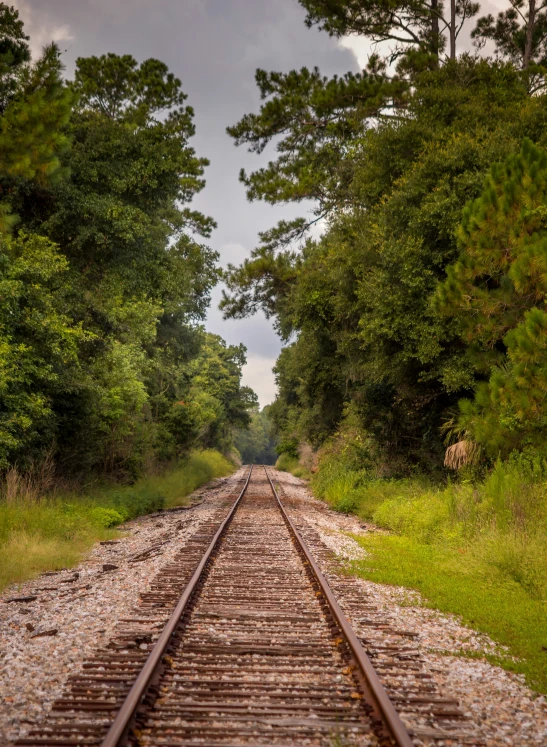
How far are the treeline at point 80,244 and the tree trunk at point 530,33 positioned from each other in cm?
1223

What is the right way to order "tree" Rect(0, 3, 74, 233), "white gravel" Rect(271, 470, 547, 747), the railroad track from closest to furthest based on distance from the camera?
the railroad track < "white gravel" Rect(271, 470, 547, 747) < "tree" Rect(0, 3, 74, 233)

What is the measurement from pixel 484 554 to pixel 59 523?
8150 mm

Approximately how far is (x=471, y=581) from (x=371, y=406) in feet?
34.5

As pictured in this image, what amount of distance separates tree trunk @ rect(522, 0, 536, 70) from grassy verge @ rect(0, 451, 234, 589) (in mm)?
19892

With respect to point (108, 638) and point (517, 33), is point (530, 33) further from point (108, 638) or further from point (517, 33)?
point (108, 638)

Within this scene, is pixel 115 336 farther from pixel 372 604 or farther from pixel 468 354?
pixel 372 604

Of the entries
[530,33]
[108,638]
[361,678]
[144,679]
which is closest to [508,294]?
[361,678]

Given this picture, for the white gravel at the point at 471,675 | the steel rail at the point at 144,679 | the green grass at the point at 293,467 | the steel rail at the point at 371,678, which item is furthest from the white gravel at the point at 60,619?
the green grass at the point at 293,467

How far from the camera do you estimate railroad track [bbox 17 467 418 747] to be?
11.6 ft

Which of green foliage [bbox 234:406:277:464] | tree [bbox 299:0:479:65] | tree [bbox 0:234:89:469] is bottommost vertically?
green foliage [bbox 234:406:277:464]

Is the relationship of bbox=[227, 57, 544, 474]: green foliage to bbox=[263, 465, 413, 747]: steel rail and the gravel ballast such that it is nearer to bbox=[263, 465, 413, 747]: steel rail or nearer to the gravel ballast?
the gravel ballast

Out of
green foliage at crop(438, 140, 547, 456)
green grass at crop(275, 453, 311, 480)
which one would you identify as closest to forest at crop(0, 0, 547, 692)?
green foliage at crop(438, 140, 547, 456)

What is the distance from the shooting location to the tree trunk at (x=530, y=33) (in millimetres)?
19062

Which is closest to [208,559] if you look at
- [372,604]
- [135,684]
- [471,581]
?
[372,604]
